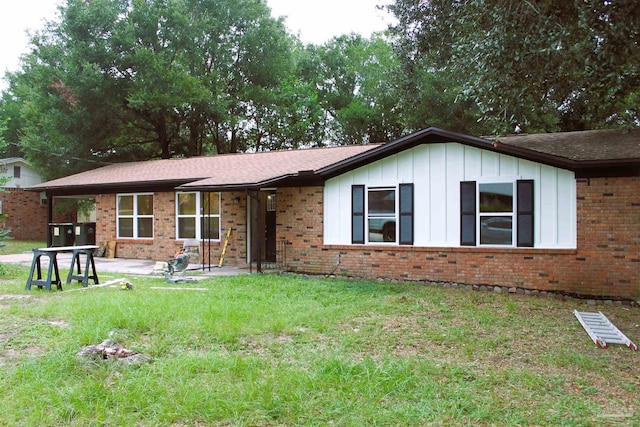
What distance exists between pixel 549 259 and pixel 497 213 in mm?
1330

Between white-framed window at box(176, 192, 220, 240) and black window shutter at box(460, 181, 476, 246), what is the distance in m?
7.02

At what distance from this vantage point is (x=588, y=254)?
8.82 m

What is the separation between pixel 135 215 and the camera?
48.8ft

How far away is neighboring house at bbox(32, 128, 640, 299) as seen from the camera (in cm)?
874

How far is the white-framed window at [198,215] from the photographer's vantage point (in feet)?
44.4

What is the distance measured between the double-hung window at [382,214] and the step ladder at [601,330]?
4135 millimetres

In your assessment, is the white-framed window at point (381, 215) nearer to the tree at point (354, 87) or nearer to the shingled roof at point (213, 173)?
the shingled roof at point (213, 173)

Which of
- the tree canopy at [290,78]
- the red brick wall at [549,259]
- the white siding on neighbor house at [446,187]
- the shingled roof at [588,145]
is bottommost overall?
the red brick wall at [549,259]

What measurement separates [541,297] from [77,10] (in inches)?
926

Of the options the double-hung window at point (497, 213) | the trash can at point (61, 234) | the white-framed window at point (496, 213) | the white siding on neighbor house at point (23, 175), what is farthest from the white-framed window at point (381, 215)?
Answer: the white siding on neighbor house at point (23, 175)

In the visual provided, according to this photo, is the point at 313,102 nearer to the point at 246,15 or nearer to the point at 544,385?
the point at 246,15

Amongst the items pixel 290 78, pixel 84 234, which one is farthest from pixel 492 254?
pixel 290 78

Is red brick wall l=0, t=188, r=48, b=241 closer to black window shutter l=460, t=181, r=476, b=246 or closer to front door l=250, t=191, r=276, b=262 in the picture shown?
front door l=250, t=191, r=276, b=262

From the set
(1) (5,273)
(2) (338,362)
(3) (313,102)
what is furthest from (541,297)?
(3) (313,102)
